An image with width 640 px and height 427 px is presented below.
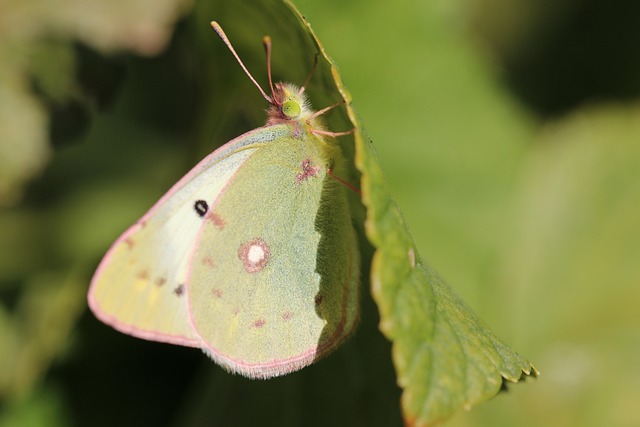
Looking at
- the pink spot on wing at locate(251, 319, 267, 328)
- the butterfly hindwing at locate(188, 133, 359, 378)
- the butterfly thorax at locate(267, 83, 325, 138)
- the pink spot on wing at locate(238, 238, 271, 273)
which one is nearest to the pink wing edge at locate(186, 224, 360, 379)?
the butterfly hindwing at locate(188, 133, 359, 378)

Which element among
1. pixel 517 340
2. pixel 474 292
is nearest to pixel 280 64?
pixel 474 292

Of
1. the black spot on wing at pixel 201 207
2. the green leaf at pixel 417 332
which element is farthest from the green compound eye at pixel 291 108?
the green leaf at pixel 417 332

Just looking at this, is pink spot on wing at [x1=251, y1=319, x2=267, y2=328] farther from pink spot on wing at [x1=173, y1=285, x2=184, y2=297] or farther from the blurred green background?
the blurred green background

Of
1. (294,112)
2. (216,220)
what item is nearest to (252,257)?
(216,220)

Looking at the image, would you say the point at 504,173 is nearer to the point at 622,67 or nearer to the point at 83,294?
the point at 622,67

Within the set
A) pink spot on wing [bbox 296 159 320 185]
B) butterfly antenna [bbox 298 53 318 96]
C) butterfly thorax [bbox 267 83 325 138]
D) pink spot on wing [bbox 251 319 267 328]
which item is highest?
butterfly antenna [bbox 298 53 318 96]

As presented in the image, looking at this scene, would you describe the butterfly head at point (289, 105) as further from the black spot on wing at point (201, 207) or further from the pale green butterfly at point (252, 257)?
the black spot on wing at point (201, 207)

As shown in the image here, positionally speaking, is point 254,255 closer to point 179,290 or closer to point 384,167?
point 179,290
